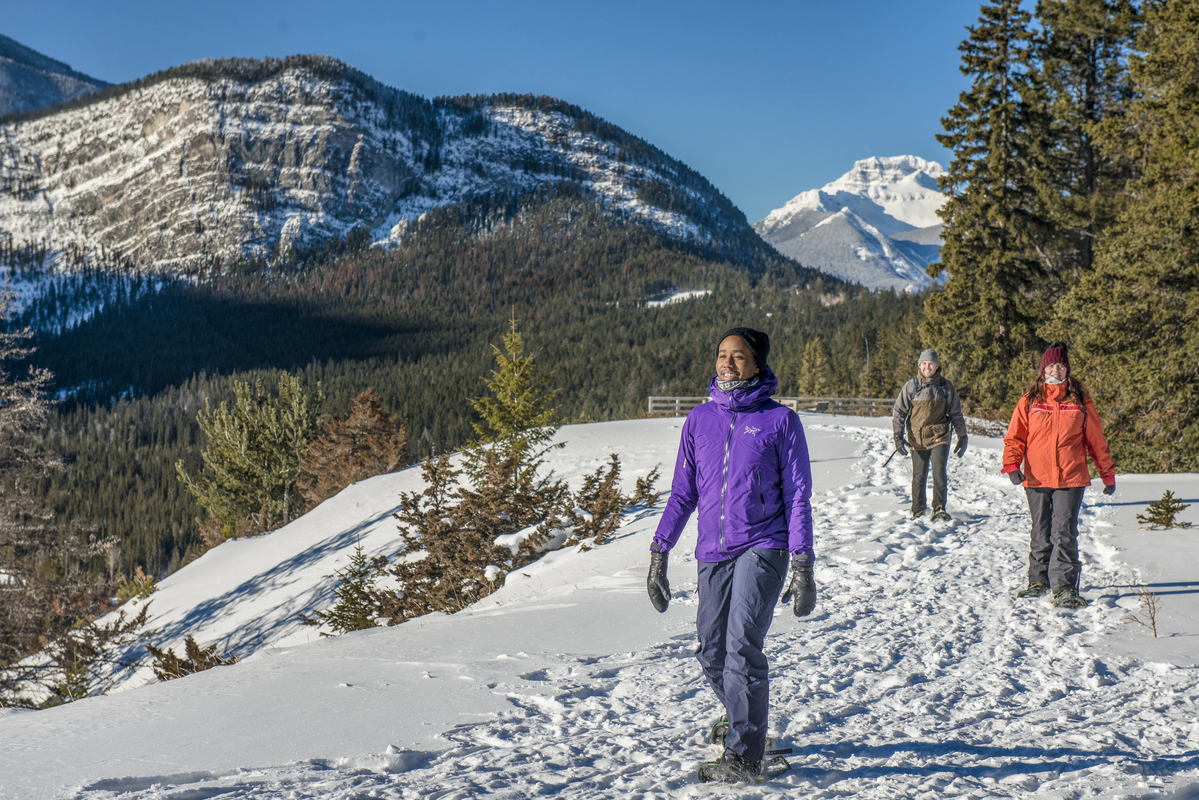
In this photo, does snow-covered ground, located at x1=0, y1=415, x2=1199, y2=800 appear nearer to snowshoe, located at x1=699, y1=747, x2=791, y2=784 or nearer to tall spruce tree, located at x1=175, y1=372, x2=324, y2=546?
snowshoe, located at x1=699, y1=747, x2=791, y2=784

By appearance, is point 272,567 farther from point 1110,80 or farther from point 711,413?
point 1110,80

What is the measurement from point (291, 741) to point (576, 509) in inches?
364

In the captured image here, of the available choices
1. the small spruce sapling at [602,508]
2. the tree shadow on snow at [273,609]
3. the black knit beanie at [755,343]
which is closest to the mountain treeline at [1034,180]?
the small spruce sapling at [602,508]

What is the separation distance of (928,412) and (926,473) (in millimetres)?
919

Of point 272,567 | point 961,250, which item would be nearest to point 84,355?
point 272,567

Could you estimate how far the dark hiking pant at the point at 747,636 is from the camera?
10.5 ft

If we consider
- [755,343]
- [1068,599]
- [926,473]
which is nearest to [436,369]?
[926,473]

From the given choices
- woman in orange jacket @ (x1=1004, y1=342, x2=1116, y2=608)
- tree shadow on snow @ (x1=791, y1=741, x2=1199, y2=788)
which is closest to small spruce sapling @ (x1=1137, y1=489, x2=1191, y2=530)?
woman in orange jacket @ (x1=1004, y1=342, x2=1116, y2=608)

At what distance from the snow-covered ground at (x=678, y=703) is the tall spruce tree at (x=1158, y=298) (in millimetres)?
6786

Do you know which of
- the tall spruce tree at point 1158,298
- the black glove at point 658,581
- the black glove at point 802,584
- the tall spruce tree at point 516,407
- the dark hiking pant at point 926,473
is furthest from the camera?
the tall spruce tree at point 516,407

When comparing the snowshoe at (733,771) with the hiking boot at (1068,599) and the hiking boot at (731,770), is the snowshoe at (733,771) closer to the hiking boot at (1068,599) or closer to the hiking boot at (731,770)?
the hiking boot at (731,770)

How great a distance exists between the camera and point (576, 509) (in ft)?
42.9

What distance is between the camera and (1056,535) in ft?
20.3

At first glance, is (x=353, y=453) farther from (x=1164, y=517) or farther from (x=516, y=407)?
(x=1164, y=517)
